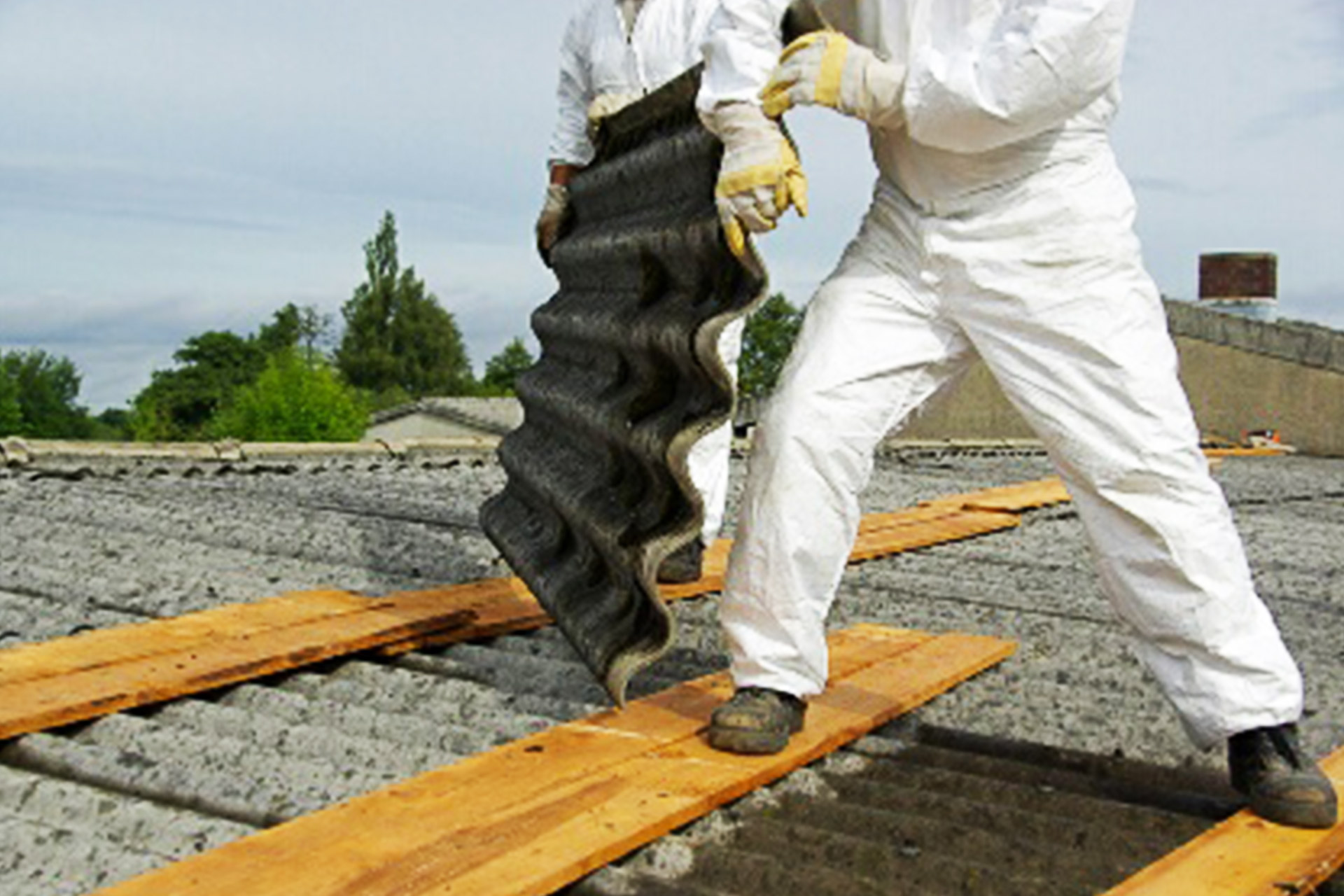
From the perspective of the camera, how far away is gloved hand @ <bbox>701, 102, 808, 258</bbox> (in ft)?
8.38

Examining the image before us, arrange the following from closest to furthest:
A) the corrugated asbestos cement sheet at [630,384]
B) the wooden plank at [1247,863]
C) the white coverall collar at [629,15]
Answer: the wooden plank at [1247,863], the corrugated asbestos cement sheet at [630,384], the white coverall collar at [629,15]

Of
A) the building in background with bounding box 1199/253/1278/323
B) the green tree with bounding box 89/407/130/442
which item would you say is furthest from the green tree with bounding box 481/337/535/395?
the building in background with bounding box 1199/253/1278/323

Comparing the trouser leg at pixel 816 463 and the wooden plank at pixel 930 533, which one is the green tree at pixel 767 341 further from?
the trouser leg at pixel 816 463

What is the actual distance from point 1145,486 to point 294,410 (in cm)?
5447

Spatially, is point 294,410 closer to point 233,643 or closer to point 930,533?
point 930,533

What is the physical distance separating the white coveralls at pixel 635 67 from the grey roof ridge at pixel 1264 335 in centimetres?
1041

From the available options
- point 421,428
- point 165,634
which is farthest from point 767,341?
point 165,634

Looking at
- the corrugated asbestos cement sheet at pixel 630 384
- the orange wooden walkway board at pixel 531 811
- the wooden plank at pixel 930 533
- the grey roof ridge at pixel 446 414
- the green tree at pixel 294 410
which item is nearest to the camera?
the orange wooden walkway board at pixel 531 811

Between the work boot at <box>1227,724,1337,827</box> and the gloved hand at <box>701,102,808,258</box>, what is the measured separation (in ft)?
3.58

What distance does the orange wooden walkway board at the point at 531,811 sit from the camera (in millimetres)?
2027

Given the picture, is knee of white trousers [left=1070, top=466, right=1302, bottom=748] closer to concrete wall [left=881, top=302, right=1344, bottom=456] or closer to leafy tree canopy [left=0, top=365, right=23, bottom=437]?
concrete wall [left=881, top=302, right=1344, bottom=456]

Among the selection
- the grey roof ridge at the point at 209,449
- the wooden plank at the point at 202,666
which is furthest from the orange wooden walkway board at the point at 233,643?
the grey roof ridge at the point at 209,449

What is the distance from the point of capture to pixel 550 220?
4344mm

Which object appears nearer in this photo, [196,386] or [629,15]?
[629,15]
